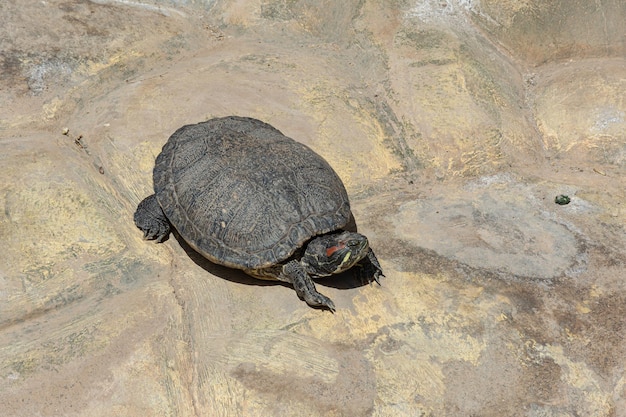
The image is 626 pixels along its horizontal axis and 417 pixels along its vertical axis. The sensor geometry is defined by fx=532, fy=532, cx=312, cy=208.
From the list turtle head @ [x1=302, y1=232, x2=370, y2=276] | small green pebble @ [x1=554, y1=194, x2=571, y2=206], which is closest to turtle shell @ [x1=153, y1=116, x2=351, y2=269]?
turtle head @ [x1=302, y1=232, x2=370, y2=276]

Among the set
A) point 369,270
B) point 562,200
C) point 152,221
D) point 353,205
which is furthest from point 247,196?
point 562,200

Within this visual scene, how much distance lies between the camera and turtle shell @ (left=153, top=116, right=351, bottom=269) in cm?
589

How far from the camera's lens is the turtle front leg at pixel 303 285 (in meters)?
5.86

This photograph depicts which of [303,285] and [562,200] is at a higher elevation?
[562,200]

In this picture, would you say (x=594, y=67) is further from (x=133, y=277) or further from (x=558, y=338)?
(x=133, y=277)

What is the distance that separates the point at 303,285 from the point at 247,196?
3.89ft

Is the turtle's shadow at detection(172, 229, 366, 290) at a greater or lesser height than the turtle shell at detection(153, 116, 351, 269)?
lesser

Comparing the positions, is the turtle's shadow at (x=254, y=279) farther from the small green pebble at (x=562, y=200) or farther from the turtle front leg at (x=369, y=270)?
the small green pebble at (x=562, y=200)

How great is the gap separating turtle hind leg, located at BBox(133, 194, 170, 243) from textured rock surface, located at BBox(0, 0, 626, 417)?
0.15 m

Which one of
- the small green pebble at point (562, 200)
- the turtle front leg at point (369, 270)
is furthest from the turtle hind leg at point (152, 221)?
the small green pebble at point (562, 200)

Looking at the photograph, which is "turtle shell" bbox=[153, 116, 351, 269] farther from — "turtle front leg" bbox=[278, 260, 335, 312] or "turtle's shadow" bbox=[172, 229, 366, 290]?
"turtle's shadow" bbox=[172, 229, 366, 290]

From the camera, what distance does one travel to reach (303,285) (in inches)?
231

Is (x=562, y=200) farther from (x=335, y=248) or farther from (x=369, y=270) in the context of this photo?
(x=335, y=248)

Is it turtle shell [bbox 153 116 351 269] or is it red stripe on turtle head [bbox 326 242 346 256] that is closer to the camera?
red stripe on turtle head [bbox 326 242 346 256]
